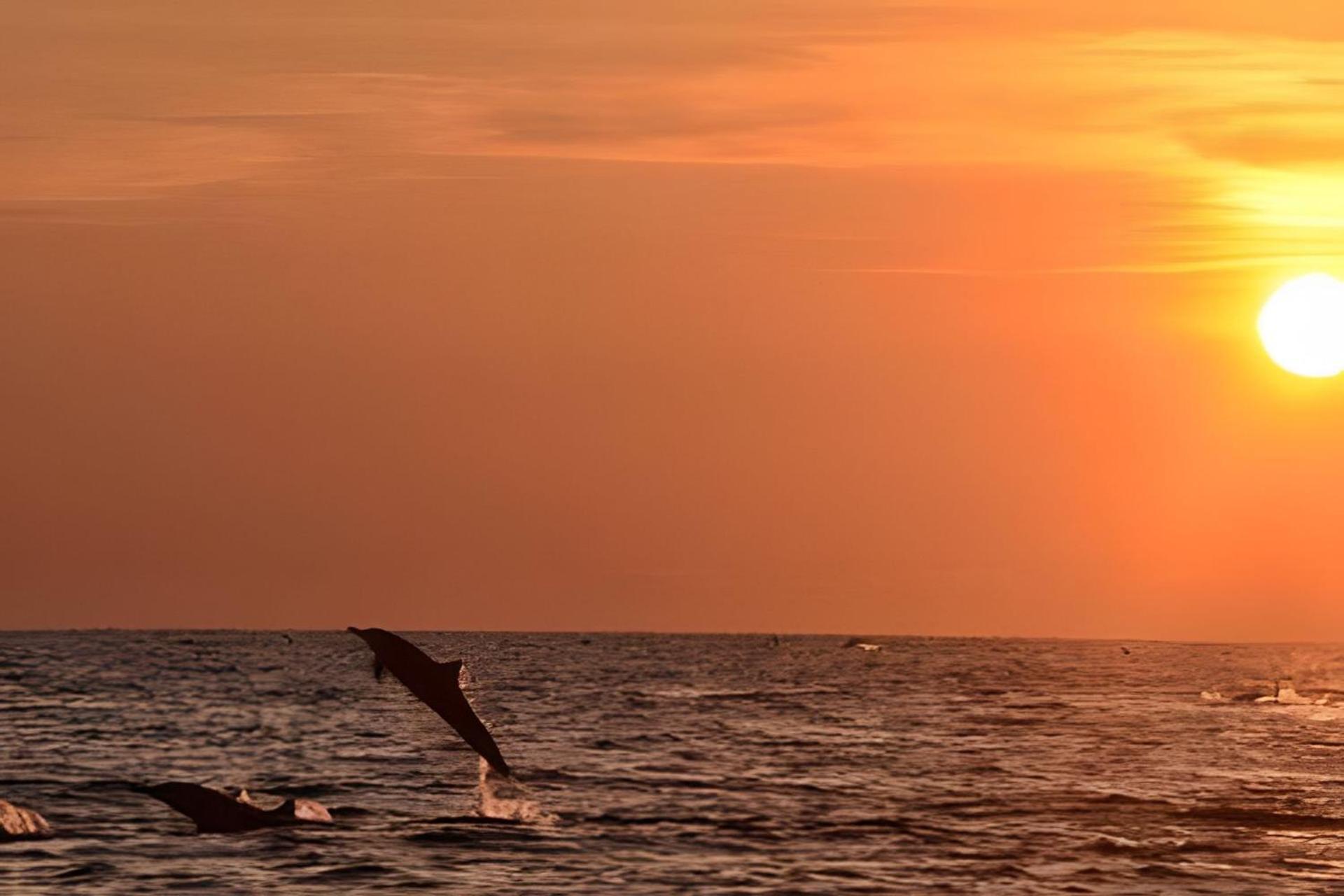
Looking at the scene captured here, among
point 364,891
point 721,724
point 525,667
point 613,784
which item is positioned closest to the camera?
point 364,891

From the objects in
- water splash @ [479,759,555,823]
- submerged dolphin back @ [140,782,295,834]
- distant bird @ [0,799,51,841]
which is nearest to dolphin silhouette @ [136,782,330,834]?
submerged dolphin back @ [140,782,295,834]

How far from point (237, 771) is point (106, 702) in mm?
38433

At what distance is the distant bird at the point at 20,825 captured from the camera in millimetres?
→ 39000

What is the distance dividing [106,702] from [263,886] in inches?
2376

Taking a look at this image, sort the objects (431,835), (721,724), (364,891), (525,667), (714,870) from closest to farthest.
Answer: (364,891), (714,870), (431,835), (721,724), (525,667)

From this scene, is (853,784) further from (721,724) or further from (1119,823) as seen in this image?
(721,724)

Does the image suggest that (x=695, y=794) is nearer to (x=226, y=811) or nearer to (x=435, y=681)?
(x=435, y=681)

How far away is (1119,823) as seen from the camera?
150 feet

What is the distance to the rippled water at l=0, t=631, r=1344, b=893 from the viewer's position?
36.3m

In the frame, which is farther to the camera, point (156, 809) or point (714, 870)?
point (156, 809)

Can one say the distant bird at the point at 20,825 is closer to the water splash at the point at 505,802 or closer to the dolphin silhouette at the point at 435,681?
the dolphin silhouette at the point at 435,681

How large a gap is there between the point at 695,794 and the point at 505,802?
6342mm

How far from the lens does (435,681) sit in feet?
140

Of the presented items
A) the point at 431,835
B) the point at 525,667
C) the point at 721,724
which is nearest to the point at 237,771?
the point at 431,835
